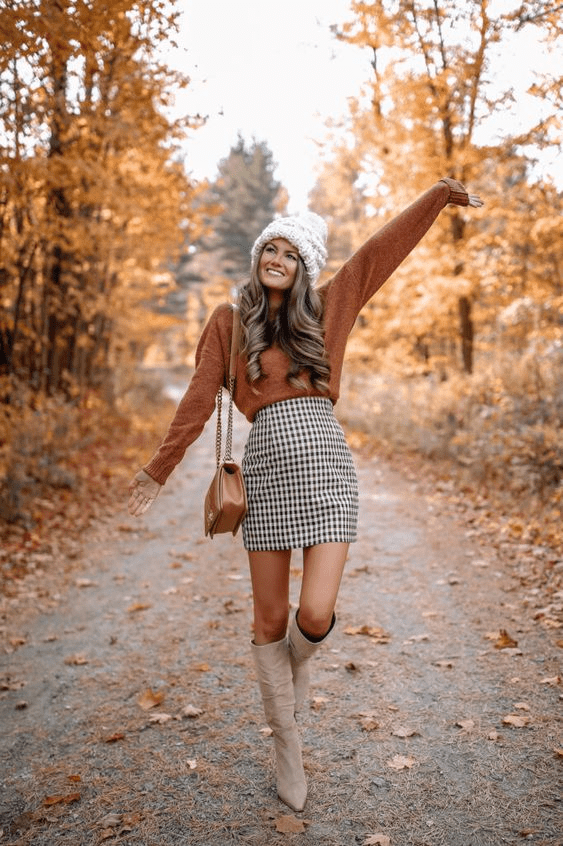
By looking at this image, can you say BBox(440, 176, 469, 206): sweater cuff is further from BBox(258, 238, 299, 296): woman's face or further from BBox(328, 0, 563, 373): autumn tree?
BBox(328, 0, 563, 373): autumn tree

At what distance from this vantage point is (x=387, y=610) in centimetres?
471

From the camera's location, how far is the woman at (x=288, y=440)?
265 centimetres

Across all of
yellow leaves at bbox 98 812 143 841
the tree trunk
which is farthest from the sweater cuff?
the tree trunk

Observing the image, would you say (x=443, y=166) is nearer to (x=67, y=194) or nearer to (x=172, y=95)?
(x=172, y=95)

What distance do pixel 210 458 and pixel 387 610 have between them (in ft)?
26.9

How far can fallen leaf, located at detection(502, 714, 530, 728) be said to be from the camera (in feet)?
Result: 10.2

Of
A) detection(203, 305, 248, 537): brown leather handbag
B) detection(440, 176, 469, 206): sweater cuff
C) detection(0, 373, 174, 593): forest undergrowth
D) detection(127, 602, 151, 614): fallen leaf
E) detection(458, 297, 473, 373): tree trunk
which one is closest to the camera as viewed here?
detection(203, 305, 248, 537): brown leather handbag

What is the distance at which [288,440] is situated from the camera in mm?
2680

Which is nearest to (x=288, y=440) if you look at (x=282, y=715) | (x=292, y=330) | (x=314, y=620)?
(x=292, y=330)

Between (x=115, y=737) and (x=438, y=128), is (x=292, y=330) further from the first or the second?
(x=438, y=128)

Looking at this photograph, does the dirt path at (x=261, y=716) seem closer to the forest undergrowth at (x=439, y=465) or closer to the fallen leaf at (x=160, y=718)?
the fallen leaf at (x=160, y=718)

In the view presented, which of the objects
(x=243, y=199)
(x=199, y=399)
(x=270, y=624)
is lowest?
(x=270, y=624)

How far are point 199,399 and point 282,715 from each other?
4.46 feet

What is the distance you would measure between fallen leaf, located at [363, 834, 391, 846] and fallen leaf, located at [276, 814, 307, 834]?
255mm
